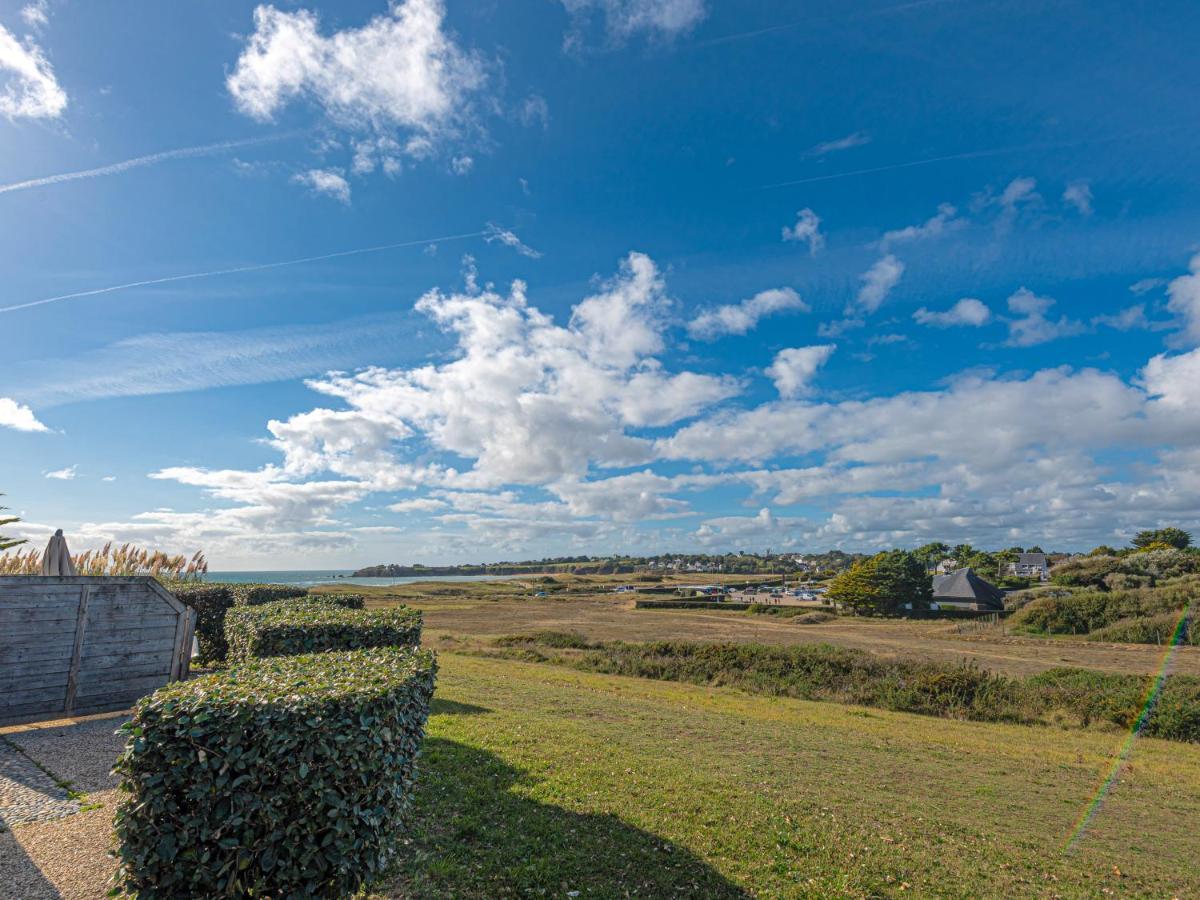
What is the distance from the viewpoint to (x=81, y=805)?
24.7ft

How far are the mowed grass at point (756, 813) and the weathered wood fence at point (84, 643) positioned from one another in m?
6.45

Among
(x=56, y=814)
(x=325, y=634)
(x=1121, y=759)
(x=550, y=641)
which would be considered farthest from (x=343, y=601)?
(x=550, y=641)

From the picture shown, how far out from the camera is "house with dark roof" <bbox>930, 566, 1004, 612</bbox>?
297 feet

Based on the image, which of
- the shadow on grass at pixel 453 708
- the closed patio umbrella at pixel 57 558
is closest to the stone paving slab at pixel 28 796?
the closed patio umbrella at pixel 57 558

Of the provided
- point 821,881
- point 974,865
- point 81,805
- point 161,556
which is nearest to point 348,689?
point 81,805

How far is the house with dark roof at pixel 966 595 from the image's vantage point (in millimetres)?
90375

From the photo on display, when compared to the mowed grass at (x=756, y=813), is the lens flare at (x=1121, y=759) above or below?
below

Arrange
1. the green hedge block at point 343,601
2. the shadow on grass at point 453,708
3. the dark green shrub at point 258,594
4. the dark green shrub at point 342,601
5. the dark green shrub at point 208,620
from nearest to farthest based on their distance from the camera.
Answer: the shadow on grass at point 453,708, the dark green shrub at point 342,601, the green hedge block at point 343,601, the dark green shrub at point 208,620, the dark green shrub at point 258,594

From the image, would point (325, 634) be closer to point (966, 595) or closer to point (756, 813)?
point (756, 813)

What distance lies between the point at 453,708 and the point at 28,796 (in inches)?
334

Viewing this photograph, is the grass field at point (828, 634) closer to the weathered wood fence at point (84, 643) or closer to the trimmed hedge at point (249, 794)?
the weathered wood fence at point (84, 643)

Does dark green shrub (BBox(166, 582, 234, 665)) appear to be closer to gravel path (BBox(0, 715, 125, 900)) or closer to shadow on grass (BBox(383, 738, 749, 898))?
gravel path (BBox(0, 715, 125, 900))

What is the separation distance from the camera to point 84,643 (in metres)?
11.9

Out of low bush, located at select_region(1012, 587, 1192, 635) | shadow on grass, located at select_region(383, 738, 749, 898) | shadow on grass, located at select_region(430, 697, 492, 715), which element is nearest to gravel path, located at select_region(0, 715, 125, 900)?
shadow on grass, located at select_region(383, 738, 749, 898)
